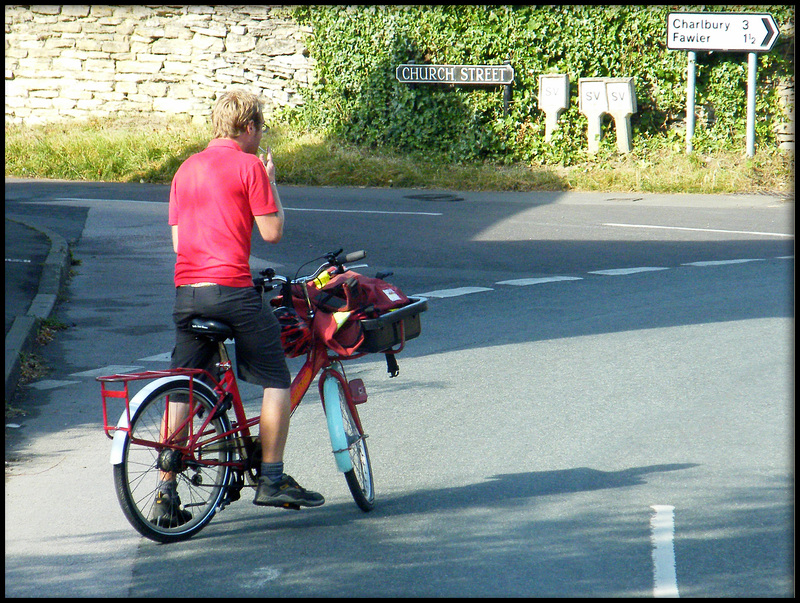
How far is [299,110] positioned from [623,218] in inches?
428

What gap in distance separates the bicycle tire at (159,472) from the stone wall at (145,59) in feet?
65.3

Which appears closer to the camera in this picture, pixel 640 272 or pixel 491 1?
pixel 640 272

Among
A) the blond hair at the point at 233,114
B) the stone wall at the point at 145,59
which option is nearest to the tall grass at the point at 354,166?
A: the stone wall at the point at 145,59

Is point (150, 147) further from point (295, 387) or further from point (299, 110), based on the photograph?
point (295, 387)

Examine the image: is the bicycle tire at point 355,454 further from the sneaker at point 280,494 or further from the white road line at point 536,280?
the white road line at point 536,280

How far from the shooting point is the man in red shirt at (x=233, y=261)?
4.19m

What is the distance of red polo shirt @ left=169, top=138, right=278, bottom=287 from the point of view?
4.18 m

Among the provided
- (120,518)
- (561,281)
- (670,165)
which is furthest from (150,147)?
(120,518)

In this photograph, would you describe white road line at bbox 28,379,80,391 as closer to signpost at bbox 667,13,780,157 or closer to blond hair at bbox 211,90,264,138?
blond hair at bbox 211,90,264,138

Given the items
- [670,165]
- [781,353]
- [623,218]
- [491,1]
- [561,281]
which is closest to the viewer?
[781,353]

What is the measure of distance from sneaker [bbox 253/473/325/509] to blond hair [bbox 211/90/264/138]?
61.2 inches

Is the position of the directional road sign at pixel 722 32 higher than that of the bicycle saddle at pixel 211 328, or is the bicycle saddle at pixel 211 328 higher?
the directional road sign at pixel 722 32

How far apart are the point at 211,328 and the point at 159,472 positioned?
0.72 metres

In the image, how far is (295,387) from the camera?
4.57 m
